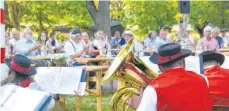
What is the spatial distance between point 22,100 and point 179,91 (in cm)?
110

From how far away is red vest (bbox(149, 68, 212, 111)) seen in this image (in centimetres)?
347

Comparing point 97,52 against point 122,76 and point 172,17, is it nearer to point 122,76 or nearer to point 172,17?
point 122,76

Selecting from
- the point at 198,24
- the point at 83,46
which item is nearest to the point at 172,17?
the point at 198,24

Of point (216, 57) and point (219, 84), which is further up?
point (216, 57)

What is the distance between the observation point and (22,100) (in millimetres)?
3486

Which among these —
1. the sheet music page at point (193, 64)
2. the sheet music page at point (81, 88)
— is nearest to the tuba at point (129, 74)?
the sheet music page at point (193, 64)

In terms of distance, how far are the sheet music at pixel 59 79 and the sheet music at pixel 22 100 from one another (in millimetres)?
2789

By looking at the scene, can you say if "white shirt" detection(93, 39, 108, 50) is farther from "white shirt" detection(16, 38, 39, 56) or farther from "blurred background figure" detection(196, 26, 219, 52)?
"blurred background figure" detection(196, 26, 219, 52)

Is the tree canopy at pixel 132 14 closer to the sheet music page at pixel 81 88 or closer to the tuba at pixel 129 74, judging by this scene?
the sheet music page at pixel 81 88

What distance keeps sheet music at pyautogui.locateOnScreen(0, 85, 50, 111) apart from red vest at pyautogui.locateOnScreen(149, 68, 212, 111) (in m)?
0.79

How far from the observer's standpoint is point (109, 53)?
429 inches

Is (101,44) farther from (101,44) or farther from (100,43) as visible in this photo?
(100,43)

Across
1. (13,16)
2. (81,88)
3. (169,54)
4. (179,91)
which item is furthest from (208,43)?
(13,16)

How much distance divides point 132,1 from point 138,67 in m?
27.5
